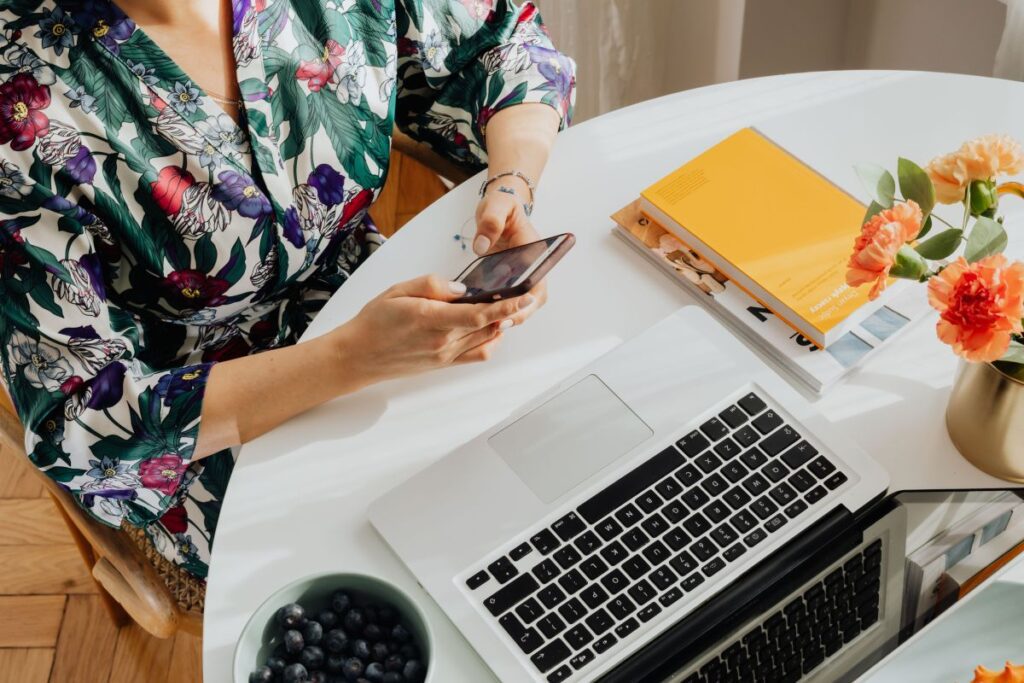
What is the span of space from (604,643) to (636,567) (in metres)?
0.07

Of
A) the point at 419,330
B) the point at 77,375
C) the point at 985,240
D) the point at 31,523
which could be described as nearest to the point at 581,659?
the point at 419,330

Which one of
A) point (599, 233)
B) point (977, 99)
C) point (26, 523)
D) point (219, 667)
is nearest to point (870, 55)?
point (977, 99)

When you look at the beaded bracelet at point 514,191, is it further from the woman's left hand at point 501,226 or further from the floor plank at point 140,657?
the floor plank at point 140,657

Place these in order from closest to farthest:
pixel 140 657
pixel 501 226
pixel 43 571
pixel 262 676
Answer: pixel 262 676 < pixel 501 226 < pixel 140 657 < pixel 43 571

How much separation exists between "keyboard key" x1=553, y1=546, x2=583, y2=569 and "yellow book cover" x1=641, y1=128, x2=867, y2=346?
1.05ft

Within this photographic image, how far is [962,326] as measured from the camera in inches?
A: 28.2

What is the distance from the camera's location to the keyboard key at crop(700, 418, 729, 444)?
0.93 m

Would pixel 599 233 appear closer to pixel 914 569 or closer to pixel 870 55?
pixel 914 569

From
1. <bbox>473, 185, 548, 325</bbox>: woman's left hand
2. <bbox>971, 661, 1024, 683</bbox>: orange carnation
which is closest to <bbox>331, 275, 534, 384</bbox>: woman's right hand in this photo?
<bbox>473, 185, 548, 325</bbox>: woman's left hand

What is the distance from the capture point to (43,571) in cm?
184

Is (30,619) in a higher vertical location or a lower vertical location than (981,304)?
lower

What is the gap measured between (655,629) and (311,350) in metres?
0.45

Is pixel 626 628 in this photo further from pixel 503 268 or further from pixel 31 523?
pixel 31 523

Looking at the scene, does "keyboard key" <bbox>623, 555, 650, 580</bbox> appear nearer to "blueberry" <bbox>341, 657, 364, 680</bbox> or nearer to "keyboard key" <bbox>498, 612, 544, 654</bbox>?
"keyboard key" <bbox>498, 612, 544, 654</bbox>
